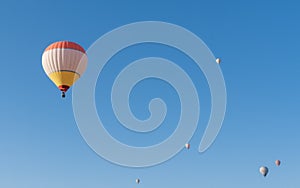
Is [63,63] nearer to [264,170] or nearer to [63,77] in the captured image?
[63,77]

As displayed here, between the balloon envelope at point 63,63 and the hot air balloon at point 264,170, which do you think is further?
the hot air balloon at point 264,170

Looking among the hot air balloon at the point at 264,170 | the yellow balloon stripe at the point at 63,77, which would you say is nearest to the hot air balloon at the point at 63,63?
Result: the yellow balloon stripe at the point at 63,77

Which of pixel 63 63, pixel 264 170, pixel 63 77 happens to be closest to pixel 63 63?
pixel 63 63

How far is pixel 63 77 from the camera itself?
5216cm

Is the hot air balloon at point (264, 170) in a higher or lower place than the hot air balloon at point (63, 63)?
lower

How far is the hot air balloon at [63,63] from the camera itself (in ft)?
170

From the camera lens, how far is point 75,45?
53375 mm

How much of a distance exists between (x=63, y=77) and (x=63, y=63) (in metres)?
1.65

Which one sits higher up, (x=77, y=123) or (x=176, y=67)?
(x=176, y=67)

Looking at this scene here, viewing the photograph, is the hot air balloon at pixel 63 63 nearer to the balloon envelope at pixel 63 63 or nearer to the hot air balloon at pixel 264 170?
the balloon envelope at pixel 63 63

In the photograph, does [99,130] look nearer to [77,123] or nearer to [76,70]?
[77,123]

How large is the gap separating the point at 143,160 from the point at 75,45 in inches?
742

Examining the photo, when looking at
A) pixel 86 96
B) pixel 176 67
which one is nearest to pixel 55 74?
pixel 86 96

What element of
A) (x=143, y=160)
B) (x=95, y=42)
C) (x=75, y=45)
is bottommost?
(x=143, y=160)
